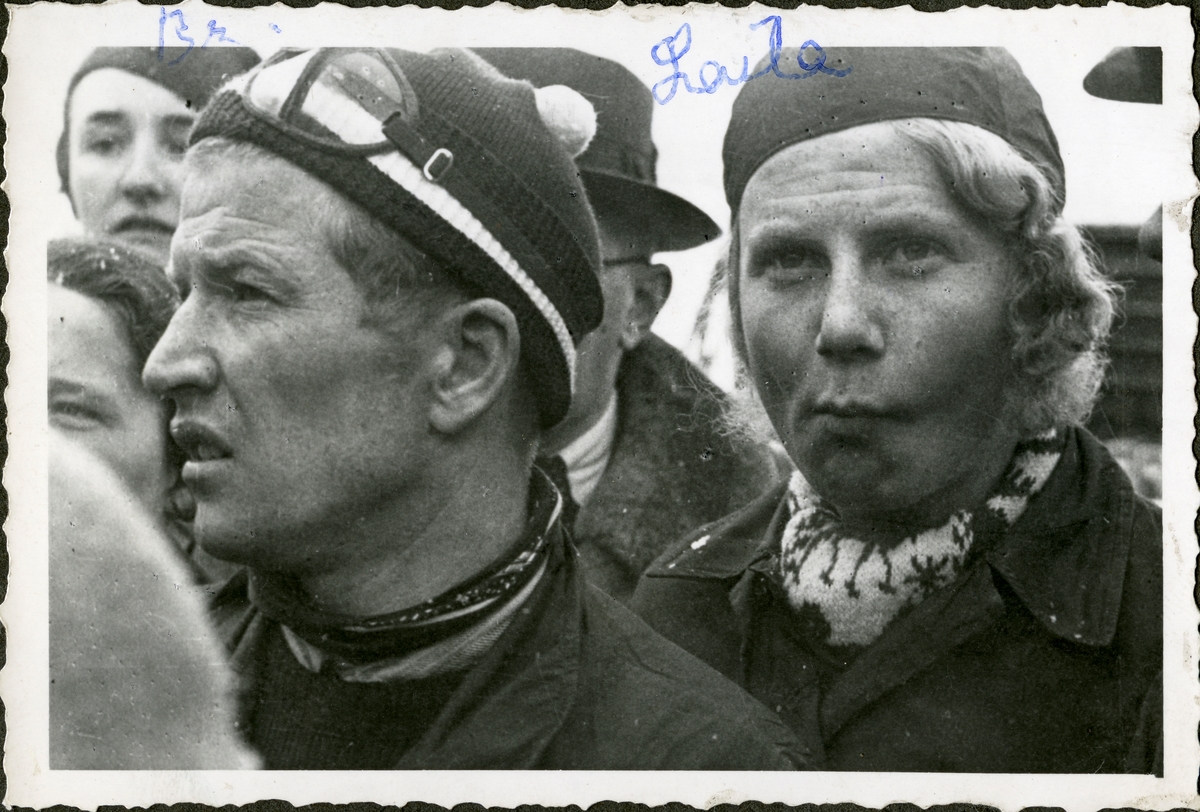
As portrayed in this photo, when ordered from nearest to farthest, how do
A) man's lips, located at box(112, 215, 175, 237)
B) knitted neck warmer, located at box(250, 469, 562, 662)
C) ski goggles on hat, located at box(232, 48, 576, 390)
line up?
ski goggles on hat, located at box(232, 48, 576, 390)
knitted neck warmer, located at box(250, 469, 562, 662)
man's lips, located at box(112, 215, 175, 237)

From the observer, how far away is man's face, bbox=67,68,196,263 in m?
2.89

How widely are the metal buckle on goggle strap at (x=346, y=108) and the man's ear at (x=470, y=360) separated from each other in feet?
1.10

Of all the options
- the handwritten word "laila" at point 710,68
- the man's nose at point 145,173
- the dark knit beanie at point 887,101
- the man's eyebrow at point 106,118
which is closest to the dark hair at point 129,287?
the man's nose at point 145,173

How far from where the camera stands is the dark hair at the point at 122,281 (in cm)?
288

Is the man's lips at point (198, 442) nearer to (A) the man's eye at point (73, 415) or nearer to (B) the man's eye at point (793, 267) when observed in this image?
(A) the man's eye at point (73, 415)

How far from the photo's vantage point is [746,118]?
2.90 m

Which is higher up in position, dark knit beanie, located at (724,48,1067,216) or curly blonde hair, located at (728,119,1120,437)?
dark knit beanie, located at (724,48,1067,216)

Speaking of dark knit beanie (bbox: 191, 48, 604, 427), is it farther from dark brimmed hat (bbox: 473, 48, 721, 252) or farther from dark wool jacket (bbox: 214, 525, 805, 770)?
dark wool jacket (bbox: 214, 525, 805, 770)

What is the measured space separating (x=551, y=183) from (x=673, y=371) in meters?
0.55

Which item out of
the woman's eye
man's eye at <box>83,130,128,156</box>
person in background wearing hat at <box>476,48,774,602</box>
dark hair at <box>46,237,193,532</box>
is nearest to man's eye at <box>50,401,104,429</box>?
dark hair at <box>46,237,193,532</box>

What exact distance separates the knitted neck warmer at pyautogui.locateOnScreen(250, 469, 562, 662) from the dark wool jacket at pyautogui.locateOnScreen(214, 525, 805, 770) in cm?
7

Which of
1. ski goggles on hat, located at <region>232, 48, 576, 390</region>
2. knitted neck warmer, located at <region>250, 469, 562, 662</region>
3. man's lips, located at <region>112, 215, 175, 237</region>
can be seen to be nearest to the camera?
ski goggles on hat, located at <region>232, 48, 576, 390</region>

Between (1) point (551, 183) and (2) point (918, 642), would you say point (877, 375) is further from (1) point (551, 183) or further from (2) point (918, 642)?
(1) point (551, 183)

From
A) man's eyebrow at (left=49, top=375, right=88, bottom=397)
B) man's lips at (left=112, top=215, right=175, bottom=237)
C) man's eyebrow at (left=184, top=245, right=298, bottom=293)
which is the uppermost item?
man's lips at (left=112, top=215, right=175, bottom=237)
